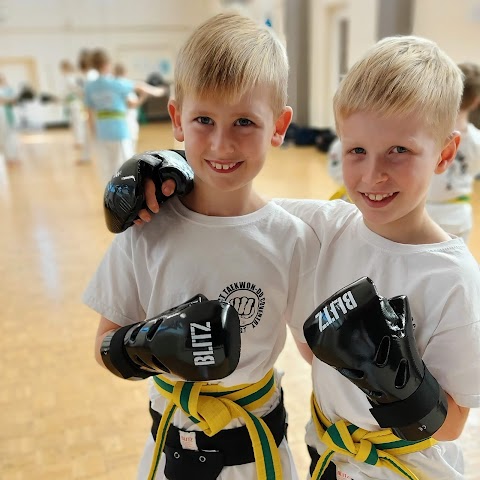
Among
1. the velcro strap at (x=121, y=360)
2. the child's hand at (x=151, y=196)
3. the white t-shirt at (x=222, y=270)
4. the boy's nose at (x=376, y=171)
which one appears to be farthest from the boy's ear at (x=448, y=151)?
the velcro strap at (x=121, y=360)

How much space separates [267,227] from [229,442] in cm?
48

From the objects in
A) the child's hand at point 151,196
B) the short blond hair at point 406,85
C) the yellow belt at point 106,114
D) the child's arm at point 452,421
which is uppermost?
the short blond hair at point 406,85

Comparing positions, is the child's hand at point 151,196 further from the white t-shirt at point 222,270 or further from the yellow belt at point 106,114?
the yellow belt at point 106,114

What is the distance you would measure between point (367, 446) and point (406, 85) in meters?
0.70

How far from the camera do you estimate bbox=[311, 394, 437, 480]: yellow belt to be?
1.09 metres

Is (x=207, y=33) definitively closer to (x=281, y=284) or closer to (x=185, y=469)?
(x=281, y=284)

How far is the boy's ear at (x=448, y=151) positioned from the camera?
104 cm

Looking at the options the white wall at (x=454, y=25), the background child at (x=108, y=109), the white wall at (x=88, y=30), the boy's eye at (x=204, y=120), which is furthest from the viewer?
the white wall at (x=88, y=30)

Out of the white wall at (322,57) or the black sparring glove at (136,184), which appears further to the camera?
the white wall at (322,57)

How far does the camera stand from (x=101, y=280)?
1212mm

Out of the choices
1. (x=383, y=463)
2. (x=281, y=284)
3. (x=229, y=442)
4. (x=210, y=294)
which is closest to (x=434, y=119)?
(x=281, y=284)

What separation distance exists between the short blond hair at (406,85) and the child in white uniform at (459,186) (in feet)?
5.15

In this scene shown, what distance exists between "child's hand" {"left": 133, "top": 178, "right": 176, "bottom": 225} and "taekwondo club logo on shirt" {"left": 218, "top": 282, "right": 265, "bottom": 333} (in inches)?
8.8

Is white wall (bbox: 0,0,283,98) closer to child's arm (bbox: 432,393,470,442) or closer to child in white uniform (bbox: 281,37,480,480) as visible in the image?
child in white uniform (bbox: 281,37,480,480)
